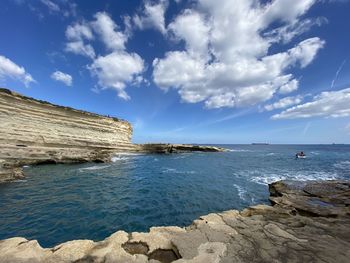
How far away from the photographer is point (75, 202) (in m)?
13.8

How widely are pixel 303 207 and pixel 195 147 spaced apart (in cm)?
6110

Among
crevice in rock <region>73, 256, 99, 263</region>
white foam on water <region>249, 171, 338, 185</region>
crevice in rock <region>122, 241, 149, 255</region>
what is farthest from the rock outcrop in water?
white foam on water <region>249, 171, 338, 185</region>

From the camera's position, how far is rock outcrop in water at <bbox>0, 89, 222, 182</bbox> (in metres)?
23.6

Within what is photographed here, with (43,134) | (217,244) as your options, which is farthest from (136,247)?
(43,134)

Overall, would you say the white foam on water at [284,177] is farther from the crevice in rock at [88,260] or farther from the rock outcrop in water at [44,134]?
the rock outcrop in water at [44,134]

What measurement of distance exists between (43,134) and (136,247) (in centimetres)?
2846

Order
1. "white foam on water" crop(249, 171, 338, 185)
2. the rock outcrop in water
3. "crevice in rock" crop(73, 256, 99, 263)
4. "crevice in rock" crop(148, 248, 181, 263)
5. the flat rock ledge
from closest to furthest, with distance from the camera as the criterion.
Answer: "crevice in rock" crop(73, 256, 99, 263) → the flat rock ledge → "crevice in rock" crop(148, 248, 181, 263) → "white foam on water" crop(249, 171, 338, 185) → the rock outcrop in water

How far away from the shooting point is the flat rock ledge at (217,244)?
5391mm

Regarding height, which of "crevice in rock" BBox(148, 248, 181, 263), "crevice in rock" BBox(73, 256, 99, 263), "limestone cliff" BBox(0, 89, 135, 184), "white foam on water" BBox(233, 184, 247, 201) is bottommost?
"white foam on water" BBox(233, 184, 247, 201)

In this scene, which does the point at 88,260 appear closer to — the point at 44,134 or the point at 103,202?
the point at 103,202

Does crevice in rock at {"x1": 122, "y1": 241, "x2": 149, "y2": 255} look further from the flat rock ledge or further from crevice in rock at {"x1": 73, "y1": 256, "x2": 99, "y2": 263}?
crevice in rock at {"x1": 73, "y1": 256, "x2": 99, "y2": 263}

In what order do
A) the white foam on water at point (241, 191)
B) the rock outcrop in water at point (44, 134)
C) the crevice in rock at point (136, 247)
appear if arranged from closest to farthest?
the crevice in rock at point (136, 247)
the white foam on water at point (241, 191)
the rock outcrop in water at point (44, 134)

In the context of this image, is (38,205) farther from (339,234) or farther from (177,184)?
(339,234)

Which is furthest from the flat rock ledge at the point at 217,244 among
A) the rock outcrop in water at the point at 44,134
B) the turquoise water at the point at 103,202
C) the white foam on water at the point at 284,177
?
the rock outcrop in water at the point at 44,134
